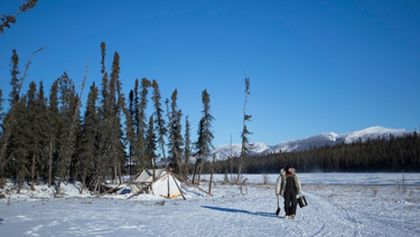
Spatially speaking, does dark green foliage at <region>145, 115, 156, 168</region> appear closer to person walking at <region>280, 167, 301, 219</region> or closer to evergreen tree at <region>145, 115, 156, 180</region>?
evergreen tree at <region>145, 115, 156, 180</region>

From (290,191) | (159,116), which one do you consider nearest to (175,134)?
(159,116)

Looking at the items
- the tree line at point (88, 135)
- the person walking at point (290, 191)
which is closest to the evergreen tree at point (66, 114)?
the tree line at point (88, 135)

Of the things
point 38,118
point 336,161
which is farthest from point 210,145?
point 336,161

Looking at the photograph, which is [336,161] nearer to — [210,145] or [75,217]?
[210,145]

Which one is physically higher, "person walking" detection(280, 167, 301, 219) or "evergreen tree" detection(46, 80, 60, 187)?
"evergreen tree" detection(46, 80, 60, 187)

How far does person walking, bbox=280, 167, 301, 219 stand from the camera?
15820 mm

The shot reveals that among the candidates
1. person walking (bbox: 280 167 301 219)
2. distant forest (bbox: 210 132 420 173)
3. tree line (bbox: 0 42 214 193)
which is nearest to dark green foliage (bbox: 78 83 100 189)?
tree line (bbox: 0 42 214 193)

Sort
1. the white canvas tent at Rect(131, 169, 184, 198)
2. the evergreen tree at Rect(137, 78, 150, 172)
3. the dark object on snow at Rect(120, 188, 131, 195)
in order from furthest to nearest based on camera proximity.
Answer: the evergreen tree at Rect(137, 78, 150, 172) < the dark object on snow at Rect(120, 188, 131, 195) < the white canvas tent at Rect(131, 169, 184, 198)

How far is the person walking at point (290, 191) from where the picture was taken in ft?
51.9

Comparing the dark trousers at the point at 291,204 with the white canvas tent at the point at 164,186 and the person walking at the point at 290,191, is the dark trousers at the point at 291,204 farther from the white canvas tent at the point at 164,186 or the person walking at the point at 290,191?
the white canvas tent at the point at 164,186

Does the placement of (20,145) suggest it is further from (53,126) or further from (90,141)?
(90,141)

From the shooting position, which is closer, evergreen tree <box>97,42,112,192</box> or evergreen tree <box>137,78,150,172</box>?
evergreen tree <box>97,42,112,192</box>

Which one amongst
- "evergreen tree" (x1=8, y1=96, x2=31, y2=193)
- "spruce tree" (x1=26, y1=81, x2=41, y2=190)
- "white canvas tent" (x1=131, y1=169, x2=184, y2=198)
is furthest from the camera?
"spruce tree" (x1=26, y1=81, x2=41, y2=190)

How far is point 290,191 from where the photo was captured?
1599cm
